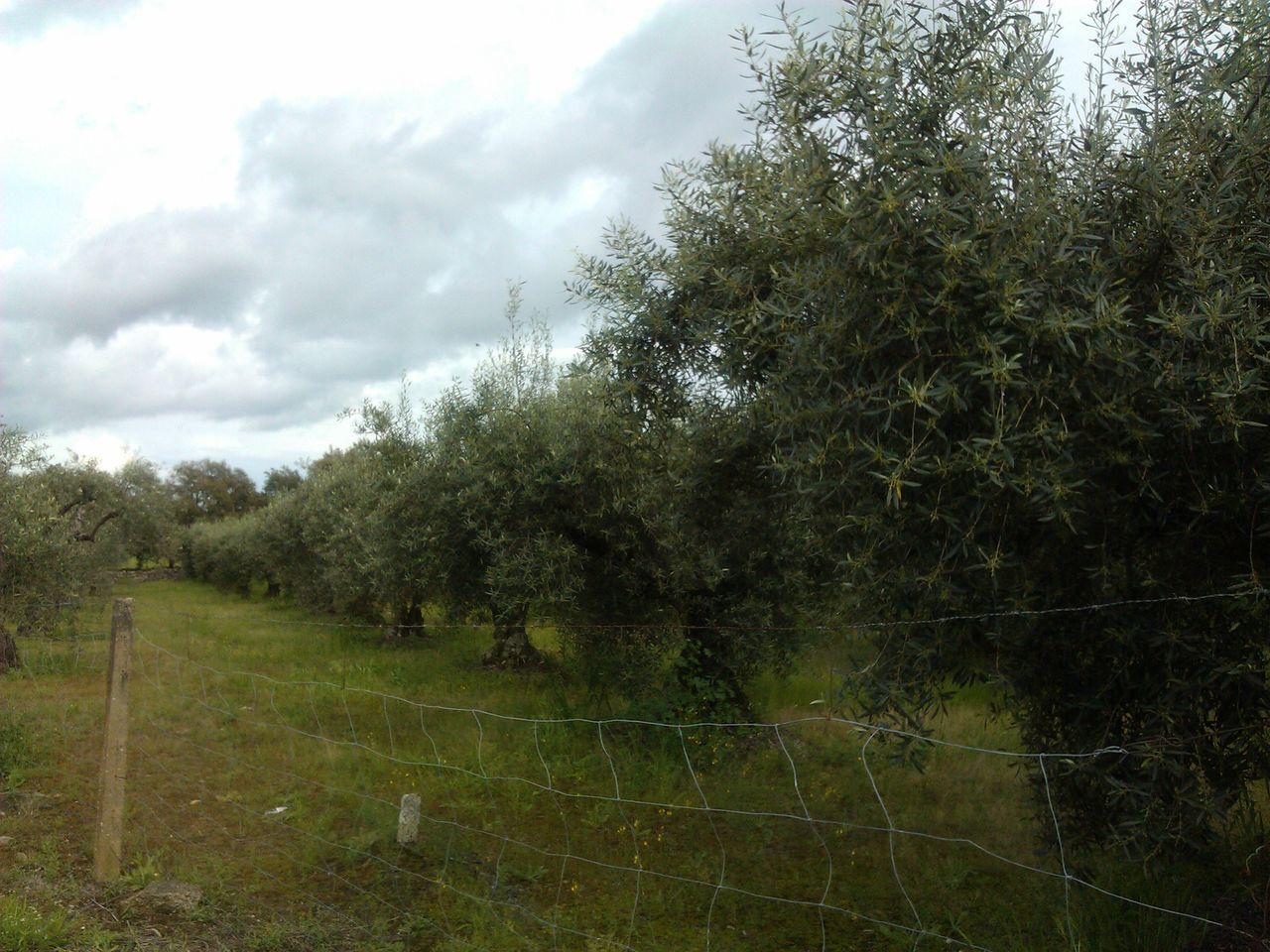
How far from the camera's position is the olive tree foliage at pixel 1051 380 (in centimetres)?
442

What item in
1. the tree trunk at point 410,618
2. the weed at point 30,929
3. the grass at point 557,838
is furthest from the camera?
→ the tree trunk at point 410,618

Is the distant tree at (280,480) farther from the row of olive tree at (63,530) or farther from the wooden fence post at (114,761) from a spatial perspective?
the wooden fence post at (114,761)

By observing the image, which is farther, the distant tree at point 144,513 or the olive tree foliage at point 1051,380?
the distant tree at point 144,513

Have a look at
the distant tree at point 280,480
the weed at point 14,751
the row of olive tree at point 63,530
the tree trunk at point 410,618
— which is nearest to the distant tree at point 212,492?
the distant tree at point 280,480

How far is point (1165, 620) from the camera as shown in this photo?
4.99m

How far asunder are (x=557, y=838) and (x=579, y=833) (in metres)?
0.22

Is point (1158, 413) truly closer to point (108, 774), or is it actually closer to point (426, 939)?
point (426, 939)

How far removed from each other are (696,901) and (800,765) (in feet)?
12.8

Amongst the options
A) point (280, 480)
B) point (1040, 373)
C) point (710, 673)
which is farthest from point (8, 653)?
point (280, 480)

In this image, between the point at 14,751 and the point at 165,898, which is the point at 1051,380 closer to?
the point at 165,898

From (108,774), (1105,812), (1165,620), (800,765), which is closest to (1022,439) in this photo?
(1165,620)

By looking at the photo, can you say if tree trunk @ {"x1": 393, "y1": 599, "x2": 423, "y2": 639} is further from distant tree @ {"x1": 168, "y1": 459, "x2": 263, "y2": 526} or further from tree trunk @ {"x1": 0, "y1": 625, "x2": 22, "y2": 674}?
distant tree @ {"x1": 168, "y1": 459, "x2": 263, "y2": 526}

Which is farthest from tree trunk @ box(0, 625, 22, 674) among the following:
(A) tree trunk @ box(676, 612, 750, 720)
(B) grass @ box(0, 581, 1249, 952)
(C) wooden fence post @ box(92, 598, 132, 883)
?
(A) tree trunk @ box(676, 612, 750, 720)

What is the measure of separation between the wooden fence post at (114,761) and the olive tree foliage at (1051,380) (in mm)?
4973
